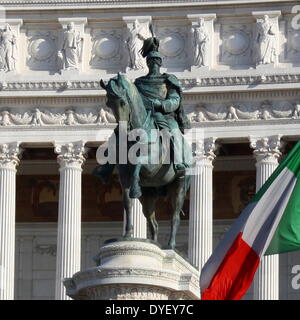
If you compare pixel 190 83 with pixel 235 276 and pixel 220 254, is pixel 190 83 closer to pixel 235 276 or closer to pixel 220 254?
pixel 220 254

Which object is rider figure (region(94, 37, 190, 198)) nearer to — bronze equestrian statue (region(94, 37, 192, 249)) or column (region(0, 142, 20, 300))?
bronze equestrian statue (region(94, 37, 192, 249))

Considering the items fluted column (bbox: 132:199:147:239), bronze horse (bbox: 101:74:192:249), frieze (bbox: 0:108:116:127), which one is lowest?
bronze horse (bbox: 101:74:192:249)

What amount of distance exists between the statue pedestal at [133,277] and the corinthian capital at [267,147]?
966 inches

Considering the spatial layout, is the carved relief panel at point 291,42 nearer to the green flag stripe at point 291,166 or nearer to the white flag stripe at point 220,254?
the green flag stripe at point 291,166

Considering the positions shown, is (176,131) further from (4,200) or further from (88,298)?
(4,200)

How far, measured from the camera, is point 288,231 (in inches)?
1398

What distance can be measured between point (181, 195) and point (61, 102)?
79.3 feet

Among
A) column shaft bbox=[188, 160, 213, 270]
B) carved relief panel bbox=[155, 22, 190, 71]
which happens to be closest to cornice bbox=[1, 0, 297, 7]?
carved relief panel bbox=[155, 22, 190, 71]

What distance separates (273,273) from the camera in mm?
60125

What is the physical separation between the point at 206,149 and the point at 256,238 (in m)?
25.7

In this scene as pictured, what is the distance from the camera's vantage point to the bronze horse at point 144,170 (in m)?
36.8

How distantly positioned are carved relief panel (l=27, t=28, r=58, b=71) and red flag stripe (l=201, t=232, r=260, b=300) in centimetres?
2819

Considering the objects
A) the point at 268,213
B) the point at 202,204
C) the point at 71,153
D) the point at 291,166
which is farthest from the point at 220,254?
the point at 71,153

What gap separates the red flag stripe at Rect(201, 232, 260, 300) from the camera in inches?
1400
